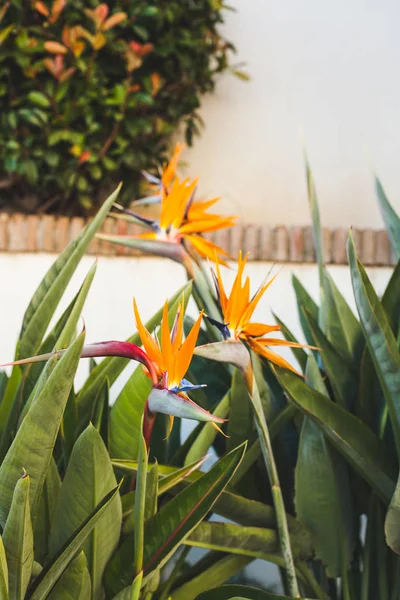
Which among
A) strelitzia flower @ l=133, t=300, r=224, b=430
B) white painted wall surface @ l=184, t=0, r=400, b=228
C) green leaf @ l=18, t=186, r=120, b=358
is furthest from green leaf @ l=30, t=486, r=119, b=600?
white painted wall surface @ l=184, t=0, r=400, b=228

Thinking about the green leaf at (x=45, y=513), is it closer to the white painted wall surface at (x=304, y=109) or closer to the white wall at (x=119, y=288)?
the white wall at (x=119, y=288)

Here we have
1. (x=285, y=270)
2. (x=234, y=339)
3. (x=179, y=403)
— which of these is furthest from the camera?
(x=285, y=270)

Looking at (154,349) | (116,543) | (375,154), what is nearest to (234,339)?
(154,349)

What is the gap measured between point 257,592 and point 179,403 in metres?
0.30

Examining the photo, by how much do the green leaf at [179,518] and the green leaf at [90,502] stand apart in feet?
0.07

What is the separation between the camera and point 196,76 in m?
1.82

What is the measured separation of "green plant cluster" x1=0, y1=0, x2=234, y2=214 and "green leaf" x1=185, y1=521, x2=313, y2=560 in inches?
47.3

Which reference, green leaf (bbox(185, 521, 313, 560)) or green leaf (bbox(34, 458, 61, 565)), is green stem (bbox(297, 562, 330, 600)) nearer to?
green leaf (bbox(185, 521, 313, 560))

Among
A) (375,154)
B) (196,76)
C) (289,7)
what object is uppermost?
(289,7)

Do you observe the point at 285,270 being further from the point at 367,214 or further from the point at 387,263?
the point at 367,214

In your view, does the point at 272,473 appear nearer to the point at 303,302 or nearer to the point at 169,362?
the point at 169,362

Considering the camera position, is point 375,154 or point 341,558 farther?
point 375,154

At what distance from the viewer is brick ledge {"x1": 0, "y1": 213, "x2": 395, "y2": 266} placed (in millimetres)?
1472

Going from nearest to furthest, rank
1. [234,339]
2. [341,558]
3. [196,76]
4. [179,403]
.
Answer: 1. [179,403]
2. [234,339]
3. [341,558]
4. [196,76]
